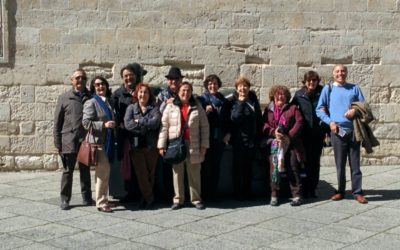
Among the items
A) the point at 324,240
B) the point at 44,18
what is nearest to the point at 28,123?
the point at 44,18

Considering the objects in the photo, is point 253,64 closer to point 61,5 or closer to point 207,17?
point 207,17

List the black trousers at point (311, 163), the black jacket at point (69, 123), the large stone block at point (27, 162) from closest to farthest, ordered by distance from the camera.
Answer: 1. the black jacket at point (69, 123)
2. the black trousers at point (311, 163)
3. the large stone block at point (27, 162)

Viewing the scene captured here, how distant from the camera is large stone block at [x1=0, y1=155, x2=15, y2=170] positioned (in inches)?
390

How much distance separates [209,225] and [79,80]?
2.39 meters

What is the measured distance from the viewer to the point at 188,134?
23.3 feet

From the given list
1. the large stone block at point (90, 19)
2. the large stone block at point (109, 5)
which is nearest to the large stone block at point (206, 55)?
the large stone block at point (109, 5)

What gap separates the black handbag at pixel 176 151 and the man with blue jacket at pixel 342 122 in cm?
181

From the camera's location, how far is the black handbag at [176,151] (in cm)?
696

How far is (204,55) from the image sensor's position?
10.0 meters

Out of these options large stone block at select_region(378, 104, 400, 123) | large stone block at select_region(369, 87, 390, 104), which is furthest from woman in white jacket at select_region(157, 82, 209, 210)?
large stone block at select_region(378, 104, 400, 123)

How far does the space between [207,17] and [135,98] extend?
3.19m

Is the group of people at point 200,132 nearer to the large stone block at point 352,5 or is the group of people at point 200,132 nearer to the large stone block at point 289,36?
the large stone block at point 289,36

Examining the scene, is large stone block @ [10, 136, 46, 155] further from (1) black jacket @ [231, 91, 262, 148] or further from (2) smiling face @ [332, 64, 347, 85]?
(2) smiling face @ [332, 64, 347, 85]

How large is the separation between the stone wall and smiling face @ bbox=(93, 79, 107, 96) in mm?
2818
